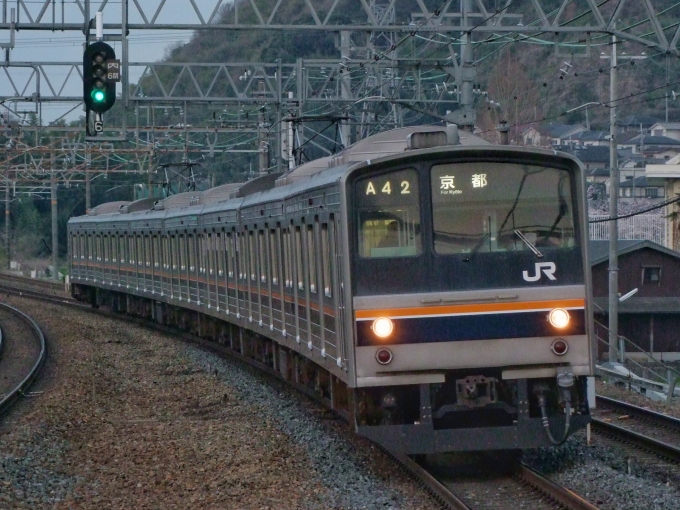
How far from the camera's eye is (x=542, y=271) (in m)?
8.34

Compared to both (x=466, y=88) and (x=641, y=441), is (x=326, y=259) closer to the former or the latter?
(x=641, y=441)

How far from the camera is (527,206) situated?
841 centimetres

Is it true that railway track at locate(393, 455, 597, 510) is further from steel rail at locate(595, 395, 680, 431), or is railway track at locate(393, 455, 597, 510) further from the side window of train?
steel rail at locate(595, 395, 680, 431)

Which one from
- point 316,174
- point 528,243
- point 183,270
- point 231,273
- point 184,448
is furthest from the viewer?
point 183,270

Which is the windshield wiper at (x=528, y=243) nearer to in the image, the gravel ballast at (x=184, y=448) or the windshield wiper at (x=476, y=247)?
the windshield wiper at (x=476, y=247)

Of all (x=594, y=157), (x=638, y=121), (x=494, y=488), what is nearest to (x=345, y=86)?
(x=494, y=488)

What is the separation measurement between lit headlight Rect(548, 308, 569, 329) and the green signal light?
26.6 ft

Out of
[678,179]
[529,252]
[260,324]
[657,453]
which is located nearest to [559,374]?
[529,252]

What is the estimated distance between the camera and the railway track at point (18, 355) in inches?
585

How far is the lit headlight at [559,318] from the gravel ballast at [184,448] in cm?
151

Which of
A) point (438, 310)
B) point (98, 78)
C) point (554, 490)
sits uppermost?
point (98, 78)

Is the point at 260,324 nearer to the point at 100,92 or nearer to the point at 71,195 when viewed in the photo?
the point at 100,92

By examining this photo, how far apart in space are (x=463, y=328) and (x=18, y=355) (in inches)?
527

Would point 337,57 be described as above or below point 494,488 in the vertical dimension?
above
